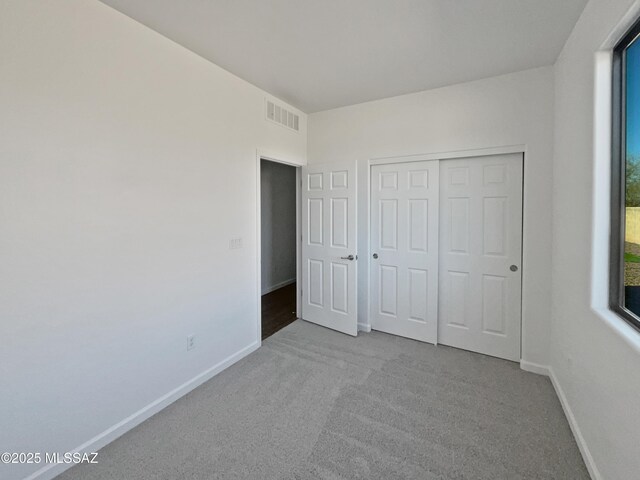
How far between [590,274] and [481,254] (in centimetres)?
118

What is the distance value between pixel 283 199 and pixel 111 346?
4.02m

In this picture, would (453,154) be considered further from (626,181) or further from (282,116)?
(282,116)

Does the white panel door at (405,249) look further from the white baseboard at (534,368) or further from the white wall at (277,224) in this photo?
the white wall at (277,224)

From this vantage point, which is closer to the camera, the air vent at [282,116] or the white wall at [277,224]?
the air vent at [282,116]

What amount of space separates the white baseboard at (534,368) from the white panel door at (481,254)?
0.40ft

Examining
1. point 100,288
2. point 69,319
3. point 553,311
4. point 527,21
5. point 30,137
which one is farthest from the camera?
point 553,311

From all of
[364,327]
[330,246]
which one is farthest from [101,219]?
[364,327]

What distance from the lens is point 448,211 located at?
2951 millimetres

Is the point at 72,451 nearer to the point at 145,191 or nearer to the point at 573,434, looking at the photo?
the point at 145,191

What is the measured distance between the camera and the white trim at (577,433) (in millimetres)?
1485

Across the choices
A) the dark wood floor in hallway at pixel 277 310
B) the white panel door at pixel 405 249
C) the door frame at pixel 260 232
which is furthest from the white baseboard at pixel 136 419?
the white panel door at pixel 405 249

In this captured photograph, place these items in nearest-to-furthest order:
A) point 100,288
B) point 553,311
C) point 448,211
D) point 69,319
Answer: point 69,319
point 100,288
point 553,311
point 448,211

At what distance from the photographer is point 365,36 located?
204cm

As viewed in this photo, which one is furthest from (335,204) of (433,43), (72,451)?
(72,451)
